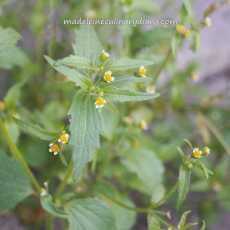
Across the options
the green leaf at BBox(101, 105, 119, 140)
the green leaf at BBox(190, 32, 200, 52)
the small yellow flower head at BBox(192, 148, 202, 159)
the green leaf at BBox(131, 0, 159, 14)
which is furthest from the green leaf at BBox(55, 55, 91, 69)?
the green leaf at BBox(131, 0, 159, 14)

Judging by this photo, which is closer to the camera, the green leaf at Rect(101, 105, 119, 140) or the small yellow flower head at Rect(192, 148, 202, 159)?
the small yellow flower head at Rect(192, 148, 202, 159)

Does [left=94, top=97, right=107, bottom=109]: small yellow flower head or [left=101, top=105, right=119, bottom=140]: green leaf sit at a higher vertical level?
[left=94, top=97, right=107, bottom=109]: small yellow flower head

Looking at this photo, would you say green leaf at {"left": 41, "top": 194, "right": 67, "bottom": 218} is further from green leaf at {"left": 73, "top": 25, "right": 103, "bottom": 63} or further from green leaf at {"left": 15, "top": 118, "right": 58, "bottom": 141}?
green leaf at {"left": 73, "top": 25, "right": 103, "bottom": 63}

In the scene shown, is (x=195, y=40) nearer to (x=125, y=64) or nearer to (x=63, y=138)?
(x=125, y=64)

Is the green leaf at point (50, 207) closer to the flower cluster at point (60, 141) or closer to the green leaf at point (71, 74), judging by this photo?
the flower cluster at point (60, 141)

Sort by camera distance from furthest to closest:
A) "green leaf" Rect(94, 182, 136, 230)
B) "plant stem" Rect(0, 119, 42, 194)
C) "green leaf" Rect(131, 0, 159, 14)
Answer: "green leaf" Rect(131, 0, 159, 14), "green leaf" Rect(94, 182, 136, 230), "plant stem" Rect(0, 119, 42, 194)

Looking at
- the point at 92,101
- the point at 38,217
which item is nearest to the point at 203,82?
the point at 38,217
